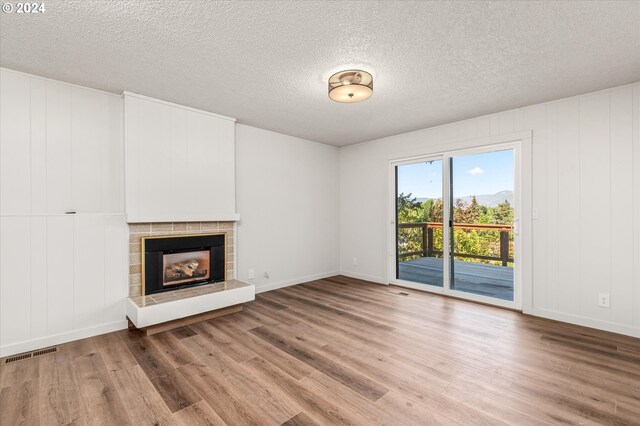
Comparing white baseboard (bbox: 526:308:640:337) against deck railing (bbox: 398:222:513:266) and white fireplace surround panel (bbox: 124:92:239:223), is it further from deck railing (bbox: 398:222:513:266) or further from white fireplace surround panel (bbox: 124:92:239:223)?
white fireplace surround panel (bbox: 124:92:239:223)

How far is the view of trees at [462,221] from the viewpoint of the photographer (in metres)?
3.86

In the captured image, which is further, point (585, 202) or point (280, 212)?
point (280, 212)

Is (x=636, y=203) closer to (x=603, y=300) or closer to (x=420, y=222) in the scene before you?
(x=603, y=300)

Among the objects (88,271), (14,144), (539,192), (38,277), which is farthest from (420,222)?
(14,144)

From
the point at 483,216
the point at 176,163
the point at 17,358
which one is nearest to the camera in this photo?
the point at 17,358

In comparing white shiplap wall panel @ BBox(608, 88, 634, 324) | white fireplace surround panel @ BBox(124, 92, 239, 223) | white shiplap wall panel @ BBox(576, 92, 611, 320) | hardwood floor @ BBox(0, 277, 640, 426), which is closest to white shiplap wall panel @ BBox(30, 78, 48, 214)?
white fireplace surround panel @ BBox(124, 92, 239, 223)

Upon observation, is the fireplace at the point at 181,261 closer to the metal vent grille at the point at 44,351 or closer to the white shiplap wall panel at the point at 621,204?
the metal vent grille at the point at 44,351

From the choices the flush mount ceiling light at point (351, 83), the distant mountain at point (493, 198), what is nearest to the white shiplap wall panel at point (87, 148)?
the flush mount ceiling light at point (351, 83)

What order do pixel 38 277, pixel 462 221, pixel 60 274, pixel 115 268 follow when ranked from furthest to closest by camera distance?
pixel 462 221, pixel 115 268, pixel 60 274, pixel 38 277

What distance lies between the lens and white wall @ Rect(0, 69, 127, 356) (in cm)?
257

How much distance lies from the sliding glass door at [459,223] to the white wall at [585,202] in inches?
12.1

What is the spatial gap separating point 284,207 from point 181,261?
1.81m

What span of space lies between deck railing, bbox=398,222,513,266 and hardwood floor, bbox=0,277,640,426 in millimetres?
998

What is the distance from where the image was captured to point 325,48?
2.26 m
